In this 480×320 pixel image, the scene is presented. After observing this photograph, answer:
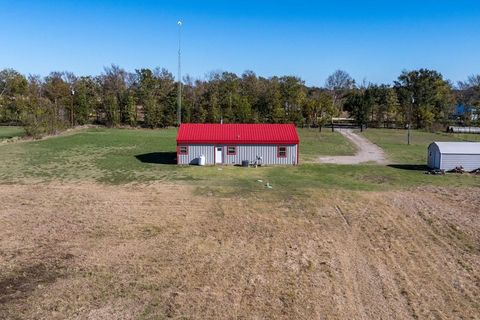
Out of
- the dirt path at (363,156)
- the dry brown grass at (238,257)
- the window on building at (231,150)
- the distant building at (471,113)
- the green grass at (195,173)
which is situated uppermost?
the distant building at (471,113)

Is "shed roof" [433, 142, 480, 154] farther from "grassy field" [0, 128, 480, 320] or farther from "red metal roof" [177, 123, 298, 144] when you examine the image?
"red metal roof" [177, 123, 298, 144]

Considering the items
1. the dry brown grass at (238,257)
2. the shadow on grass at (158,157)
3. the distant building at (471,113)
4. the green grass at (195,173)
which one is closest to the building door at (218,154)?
the green grass at (195,173)

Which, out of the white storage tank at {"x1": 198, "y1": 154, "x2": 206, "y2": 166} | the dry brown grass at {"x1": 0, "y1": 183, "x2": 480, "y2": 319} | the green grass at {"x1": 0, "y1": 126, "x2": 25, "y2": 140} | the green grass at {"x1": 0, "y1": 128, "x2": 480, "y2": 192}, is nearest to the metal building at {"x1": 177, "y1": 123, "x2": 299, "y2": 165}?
the white storage tank at {"x1": 198, "y1": 154, "x2": 206, "y2": 166}

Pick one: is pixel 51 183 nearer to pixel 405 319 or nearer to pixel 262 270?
pixel 262 270

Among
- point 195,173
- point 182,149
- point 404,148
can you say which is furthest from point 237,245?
point 404,148

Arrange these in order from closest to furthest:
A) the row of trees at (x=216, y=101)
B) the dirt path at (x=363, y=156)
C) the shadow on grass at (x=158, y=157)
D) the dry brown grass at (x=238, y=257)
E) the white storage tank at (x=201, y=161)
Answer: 1. the dry brown grass at (x=238, y=257)
2. the white storage tank at (x=201, y=161)
3. the shadow on grass at (x=158, y=157)
4. the dirt path at (x=363, y=156)
5. the row of trees at (x=216, y=101)

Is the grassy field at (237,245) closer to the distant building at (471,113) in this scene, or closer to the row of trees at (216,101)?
the row of trees at (216,101)

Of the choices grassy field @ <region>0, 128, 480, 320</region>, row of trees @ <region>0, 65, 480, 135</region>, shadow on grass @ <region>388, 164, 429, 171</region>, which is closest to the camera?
grassy field @ <region>0, 128, 480, 320</region>

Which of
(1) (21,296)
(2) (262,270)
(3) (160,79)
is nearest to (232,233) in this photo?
(2) (262,270)
